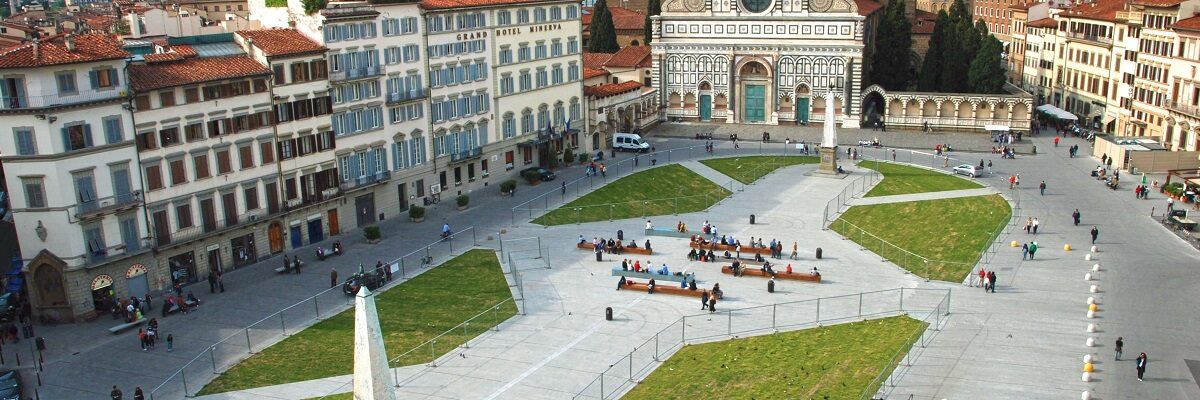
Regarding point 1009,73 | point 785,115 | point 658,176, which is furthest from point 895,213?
point 1009,73

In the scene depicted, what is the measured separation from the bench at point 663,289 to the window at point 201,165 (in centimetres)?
2516

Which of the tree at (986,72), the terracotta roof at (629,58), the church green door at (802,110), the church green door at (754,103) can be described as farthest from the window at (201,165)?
the tree at (986,72)

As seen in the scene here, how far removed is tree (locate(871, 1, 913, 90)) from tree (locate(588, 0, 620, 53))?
31.5 meters

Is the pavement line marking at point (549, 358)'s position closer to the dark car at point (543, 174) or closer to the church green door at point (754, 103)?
the dark car at point (543, 174)

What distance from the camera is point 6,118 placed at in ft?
166

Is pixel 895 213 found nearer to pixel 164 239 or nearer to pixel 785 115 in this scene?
pixel 785 115

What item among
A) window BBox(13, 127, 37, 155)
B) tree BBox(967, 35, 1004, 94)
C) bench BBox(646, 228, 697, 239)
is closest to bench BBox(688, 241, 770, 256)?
bench BBox(646, 228, 697, 239)

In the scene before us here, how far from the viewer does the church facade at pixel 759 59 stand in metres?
107

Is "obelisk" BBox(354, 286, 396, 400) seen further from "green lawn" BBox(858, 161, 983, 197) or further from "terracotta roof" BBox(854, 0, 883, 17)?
"terracotta roof" BBox(854, 0, 883, 17)

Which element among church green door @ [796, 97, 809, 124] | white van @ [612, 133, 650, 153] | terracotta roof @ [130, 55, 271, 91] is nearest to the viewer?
terracotta roof @ [130, 55, 271, 91]

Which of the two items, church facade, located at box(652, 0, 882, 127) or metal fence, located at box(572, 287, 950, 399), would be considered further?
church facade, located at box(652, 0, 882, 127)

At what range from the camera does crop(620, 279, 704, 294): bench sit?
54531mm

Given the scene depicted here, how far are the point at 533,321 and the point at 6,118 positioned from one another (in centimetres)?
2782

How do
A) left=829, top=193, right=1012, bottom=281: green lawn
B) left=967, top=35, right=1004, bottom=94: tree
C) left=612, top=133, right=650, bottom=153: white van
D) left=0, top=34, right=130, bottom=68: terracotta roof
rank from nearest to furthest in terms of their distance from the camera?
left=0, top=34, right=130, bottom=68: terracotta roof → left=829, top=193, right=1012, bottom=281: green lawn → left=612, top=133, right=650, bottom=153: white van → left=967, top=35, right=1004, bottom=94: tree
